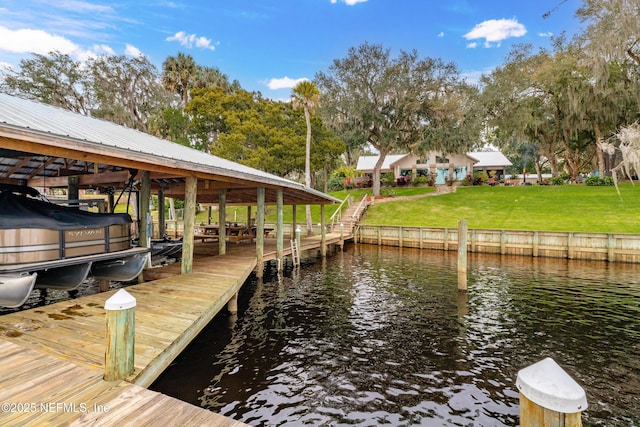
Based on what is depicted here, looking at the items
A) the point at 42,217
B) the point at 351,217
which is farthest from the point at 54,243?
the point at 351,217

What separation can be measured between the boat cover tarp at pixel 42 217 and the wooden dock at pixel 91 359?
1.63 metres

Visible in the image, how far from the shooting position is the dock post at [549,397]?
5.56 ft

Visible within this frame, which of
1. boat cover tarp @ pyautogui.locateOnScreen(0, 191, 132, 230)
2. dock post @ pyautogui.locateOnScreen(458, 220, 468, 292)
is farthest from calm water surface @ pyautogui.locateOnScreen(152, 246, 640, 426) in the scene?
boat cover tarp @ pyautogui.locateOnScreen(0, 191, 132, 230)

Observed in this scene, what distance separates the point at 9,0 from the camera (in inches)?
958

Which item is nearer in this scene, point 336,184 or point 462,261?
point 462,261

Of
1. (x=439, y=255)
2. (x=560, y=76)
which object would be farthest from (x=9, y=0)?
(x=560, y=76)

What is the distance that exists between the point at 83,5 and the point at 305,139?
2386 cm

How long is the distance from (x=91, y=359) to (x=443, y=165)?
42244 mm

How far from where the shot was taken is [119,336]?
3.65 metres

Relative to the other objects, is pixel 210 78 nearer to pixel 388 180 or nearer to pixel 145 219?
pixel 388 180

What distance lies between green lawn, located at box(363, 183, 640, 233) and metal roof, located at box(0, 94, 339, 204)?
53.1 ft

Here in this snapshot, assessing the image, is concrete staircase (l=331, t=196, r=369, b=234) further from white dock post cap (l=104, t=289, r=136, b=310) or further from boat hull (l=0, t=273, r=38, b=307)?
white dock post cap (l=104, t=289, r=136, b=310)

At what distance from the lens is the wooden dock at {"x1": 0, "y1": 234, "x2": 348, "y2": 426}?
10.4 feet

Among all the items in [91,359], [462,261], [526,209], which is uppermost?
[526,209]
